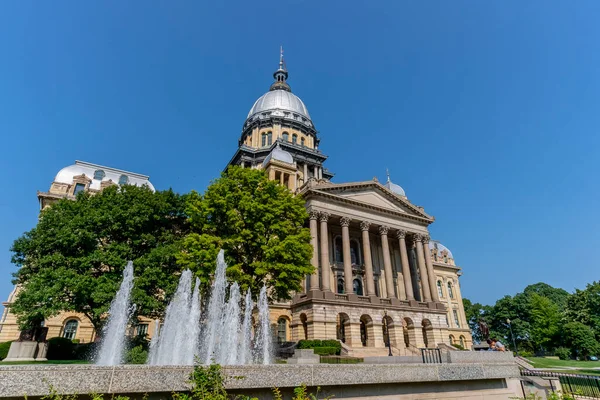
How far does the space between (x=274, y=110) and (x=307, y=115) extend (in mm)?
8520

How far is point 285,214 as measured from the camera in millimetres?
25297

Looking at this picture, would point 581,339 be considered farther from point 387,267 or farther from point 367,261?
point 367,261

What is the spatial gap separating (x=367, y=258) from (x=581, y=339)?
31541mm

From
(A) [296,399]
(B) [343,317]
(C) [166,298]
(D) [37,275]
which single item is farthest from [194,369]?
(B) [343,317]

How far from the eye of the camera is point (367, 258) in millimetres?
38188

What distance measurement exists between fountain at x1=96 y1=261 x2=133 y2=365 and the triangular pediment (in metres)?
21.5

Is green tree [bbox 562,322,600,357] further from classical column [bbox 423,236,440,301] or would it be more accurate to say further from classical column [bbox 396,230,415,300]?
classical column [bbox 396,230,415,300]

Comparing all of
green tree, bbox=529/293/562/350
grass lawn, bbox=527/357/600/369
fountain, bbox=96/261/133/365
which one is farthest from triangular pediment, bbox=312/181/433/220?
green tree, bbox=529/293/562/350

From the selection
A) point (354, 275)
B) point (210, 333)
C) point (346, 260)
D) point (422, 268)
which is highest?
point (422, 268)

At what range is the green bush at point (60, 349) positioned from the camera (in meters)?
23.8

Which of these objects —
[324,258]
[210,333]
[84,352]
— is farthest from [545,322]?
[84,352]

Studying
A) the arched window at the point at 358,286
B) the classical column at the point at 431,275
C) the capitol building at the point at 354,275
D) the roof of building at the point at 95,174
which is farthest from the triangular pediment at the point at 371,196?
the roof of building at the point at 95,174

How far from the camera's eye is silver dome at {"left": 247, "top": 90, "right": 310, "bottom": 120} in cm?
6831

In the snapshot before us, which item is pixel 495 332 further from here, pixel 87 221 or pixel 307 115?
pixel 87 221
